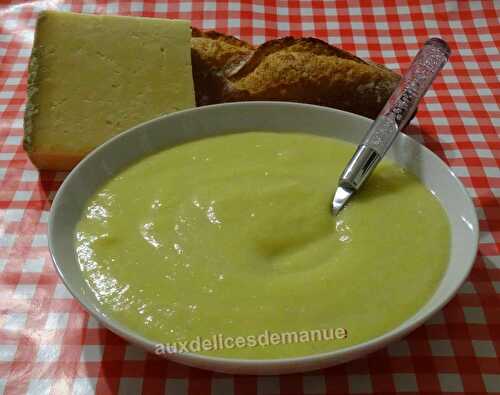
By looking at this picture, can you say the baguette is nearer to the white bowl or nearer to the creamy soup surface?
the white bowl

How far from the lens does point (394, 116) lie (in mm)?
1443

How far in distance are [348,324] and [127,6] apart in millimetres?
2041

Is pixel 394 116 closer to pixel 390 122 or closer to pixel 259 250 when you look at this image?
pixel 390 122

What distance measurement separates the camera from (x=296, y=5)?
2.59 metres

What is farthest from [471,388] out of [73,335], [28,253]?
[28,253]

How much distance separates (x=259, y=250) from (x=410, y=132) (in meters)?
0.95

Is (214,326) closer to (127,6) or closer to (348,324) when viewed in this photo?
(348,324)

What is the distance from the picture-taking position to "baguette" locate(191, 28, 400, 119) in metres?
1.76

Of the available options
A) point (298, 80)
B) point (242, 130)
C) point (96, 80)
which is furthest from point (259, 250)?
point (96, 80)

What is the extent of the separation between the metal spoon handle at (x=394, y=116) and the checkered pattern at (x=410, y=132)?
38 cm

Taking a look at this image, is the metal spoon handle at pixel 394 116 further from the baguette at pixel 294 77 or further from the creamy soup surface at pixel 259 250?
the baguette at pixel 294 77

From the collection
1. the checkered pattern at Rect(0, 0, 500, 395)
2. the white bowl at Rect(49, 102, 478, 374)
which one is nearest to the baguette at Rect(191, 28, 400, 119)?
the white bowl at Rect(49, 102, 478, 374)

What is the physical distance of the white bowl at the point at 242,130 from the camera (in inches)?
38.8

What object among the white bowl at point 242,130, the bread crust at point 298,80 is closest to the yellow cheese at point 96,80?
the bread crust at point 298,80
